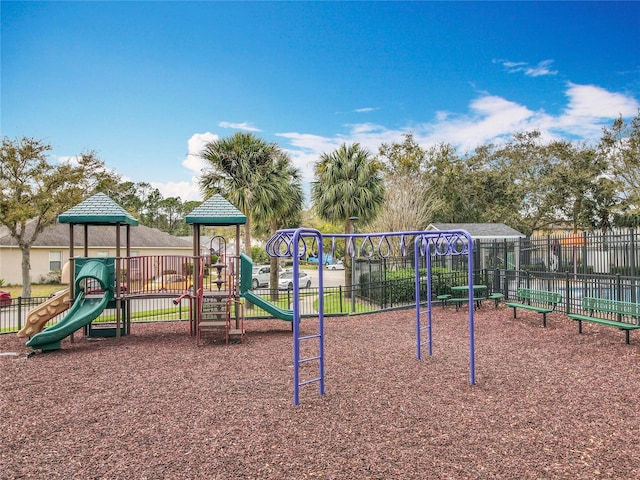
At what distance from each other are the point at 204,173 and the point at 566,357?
15332 millimetres

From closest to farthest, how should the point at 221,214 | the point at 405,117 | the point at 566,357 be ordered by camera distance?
1. the point at 566,357
2. the point at 221,214
3. the point at 405,117

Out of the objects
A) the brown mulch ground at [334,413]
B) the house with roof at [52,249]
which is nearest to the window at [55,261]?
the house with roof at [52,249]

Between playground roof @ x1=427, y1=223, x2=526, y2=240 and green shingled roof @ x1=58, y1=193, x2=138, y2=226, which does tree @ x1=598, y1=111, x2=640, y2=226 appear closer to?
playground roof @ x1=427, y1=223, x2=526, y2=240

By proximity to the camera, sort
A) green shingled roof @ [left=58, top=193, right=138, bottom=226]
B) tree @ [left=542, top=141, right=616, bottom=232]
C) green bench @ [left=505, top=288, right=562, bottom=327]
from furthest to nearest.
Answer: tree @ [left=542, top=141, right=616, bottom=232]
green bench @ [left=505, top=288, right=562, bottom=327]
green shingled roof @ [left=58, top=193, right=138, bottom=226]

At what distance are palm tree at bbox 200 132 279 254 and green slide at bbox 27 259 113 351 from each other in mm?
8117

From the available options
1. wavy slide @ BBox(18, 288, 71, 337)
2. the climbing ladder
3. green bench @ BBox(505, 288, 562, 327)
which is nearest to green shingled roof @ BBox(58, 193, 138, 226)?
wavy slide @ BBox(18, 288, 71, 337)

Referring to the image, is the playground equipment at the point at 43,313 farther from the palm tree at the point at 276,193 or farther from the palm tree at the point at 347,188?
the palm tree at the point at 347,188

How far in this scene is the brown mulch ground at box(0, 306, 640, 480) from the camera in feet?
14.3

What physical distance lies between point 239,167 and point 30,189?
502 inches

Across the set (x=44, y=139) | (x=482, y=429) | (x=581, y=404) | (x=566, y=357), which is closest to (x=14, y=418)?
(x=482, y=429)

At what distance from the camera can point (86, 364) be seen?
28.4 feet

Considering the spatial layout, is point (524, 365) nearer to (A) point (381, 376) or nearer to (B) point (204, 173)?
(A) point (381, 376)

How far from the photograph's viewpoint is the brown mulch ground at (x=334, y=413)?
436 cm

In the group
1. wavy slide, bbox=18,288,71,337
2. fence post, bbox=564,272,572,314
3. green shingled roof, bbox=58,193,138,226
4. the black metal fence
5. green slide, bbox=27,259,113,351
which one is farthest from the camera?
fence post, bbox=564,272,572,314
